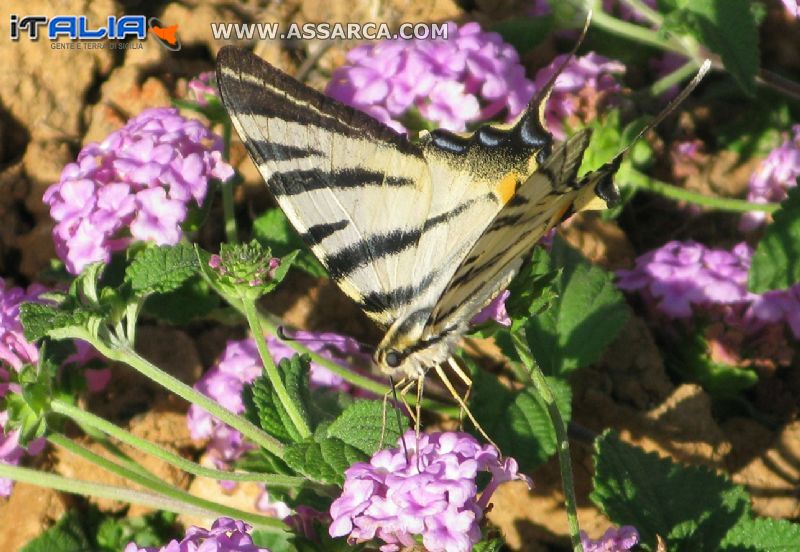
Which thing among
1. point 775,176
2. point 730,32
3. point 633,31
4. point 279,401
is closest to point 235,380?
point 279,401

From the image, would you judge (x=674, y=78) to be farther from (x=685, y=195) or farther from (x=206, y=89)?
(x=206, y=89)

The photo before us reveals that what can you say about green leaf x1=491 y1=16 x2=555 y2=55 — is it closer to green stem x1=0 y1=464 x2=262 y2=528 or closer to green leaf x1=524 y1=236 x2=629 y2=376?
green leaf x1=524 y1=236 x2=629 y2=376

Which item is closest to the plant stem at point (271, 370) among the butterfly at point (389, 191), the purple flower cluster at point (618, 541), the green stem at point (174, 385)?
the green stem at point (174, 385)

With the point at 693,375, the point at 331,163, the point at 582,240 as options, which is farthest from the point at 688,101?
the point at 331,163

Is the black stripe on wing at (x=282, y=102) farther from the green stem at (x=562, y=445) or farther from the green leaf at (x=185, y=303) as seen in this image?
the green leaf at (x=185, y=303)

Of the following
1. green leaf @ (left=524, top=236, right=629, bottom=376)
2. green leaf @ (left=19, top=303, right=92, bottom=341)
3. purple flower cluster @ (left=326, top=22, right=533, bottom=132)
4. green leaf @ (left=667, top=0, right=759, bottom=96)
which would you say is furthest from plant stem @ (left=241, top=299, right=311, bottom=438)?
green leaf @ (left=667, top=0, right=759, bottom=96)

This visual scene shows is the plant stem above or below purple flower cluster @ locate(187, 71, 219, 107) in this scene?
below

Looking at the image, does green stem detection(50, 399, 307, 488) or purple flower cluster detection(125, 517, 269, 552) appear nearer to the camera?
purple flower cluster detection(125, 517, 269, 552)
